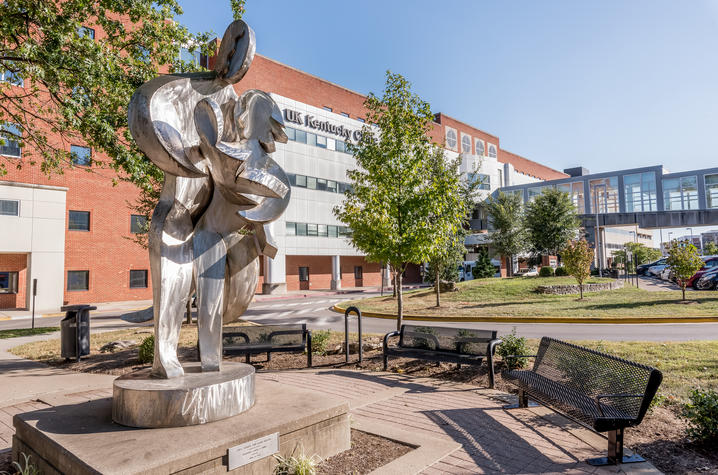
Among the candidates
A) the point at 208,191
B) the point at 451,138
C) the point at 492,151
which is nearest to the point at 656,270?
the point at 451,138

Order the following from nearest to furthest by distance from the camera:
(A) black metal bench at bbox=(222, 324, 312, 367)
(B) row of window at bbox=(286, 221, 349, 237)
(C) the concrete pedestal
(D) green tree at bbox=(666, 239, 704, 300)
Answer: (C) the concrete pedestal
(A) black metal bench at bbox=(222, 324, 312, 367)
(D) green tree at bbox=(666, 239, 704, 300)
(B) row of window at bbox=(286, 221, 349, 237)

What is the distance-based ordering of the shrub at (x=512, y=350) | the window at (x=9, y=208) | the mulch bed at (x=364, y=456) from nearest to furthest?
the mulch bed at (x=364, y=456), the shrub at (x=512, y=350), the window at (x=9, y=208)

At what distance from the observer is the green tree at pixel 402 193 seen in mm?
10555

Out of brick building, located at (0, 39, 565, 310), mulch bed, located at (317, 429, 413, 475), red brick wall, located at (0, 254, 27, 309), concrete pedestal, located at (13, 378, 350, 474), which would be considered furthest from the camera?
red brick wall, located at (0, 254, 27, 309)

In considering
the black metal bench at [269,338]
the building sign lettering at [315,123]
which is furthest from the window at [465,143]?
the black metal bench at [269,338]

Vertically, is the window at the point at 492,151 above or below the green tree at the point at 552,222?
above

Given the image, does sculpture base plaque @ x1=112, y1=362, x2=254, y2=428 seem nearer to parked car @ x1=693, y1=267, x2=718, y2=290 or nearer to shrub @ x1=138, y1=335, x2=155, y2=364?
shrub @ x1=138, y1=335, x2=155, y2=364

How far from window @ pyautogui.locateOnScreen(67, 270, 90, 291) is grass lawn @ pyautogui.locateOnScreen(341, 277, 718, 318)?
1683 centimetres

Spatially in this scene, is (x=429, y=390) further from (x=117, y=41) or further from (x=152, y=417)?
(x=117, y=41)

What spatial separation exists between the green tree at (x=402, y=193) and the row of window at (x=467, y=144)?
46.8 m

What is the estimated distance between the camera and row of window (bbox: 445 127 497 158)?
5756 centimetres

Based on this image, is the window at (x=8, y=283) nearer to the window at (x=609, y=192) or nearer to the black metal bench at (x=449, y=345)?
the black metal bench at (x=449, y=345)

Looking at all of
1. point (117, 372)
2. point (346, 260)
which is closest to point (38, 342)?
point (117, 372)

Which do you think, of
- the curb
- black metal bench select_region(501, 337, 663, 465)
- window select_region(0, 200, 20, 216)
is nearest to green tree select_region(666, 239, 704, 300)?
the curb
